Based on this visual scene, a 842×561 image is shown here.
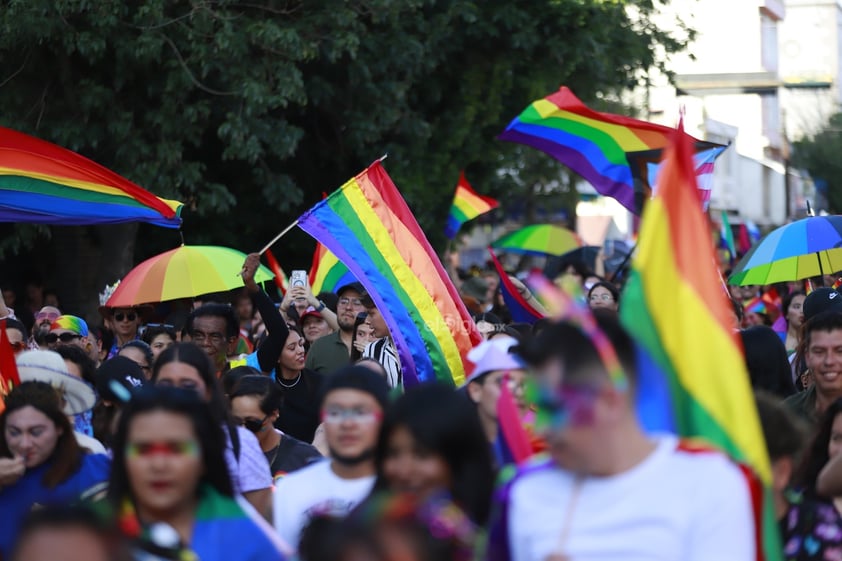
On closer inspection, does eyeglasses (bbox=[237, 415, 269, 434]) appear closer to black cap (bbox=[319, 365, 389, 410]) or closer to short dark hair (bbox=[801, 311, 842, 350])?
black cap (bbox=[319, 365, 389, 410])

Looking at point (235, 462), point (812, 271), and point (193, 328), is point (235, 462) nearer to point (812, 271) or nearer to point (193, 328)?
point (193, 328)

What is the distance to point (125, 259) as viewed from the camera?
1680 cm

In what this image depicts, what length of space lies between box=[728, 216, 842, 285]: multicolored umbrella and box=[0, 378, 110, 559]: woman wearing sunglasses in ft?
21.3

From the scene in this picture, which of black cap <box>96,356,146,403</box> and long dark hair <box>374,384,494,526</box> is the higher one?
black cap <box>96,356,146,403</box>

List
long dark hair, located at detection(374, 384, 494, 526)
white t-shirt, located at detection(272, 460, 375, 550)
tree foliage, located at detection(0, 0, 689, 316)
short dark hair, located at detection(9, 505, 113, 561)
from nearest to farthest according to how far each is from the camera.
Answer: short dark hair, located at detection(9, 505, 113, 561) < long dark hair, located at detection(374, 384, 494, 526) < white t-shirt, located at detection(272, 460, 375, 550) < tree foliage, located at detection(0, 0, 689, 316)

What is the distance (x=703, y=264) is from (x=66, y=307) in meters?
14.3

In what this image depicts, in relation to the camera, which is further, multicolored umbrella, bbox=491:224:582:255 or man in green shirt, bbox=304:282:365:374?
multicolored umbrella, bbox=491:224:582:255

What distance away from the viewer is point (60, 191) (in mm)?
9133

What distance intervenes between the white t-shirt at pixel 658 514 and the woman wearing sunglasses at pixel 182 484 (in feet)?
3.11

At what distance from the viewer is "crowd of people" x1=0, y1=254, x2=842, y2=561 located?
11.1 feet

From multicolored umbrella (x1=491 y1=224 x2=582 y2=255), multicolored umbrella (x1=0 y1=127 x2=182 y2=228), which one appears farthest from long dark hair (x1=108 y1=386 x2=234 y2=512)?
multicolored umbrella (x1=491 y1=224 x2=582 y2=255)

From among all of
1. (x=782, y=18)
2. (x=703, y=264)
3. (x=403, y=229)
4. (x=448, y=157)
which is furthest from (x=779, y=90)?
(x=703, y=264)

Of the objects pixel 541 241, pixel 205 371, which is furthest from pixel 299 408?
pixel 541 241

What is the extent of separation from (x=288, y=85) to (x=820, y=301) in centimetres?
735
